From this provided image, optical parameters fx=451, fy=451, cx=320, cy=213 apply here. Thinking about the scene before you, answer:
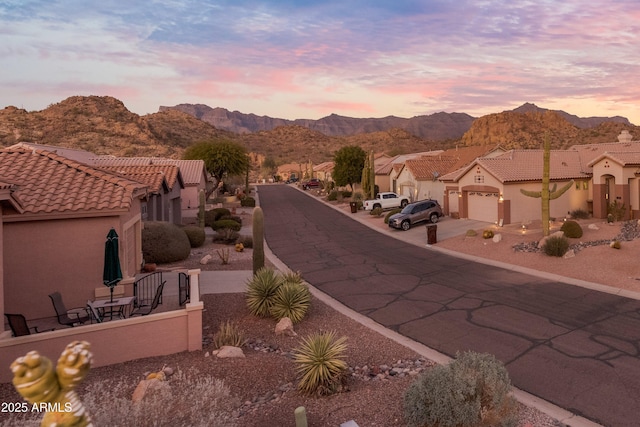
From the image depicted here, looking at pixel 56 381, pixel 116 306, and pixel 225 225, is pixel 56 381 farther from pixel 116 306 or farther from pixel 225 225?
pixel 225 225

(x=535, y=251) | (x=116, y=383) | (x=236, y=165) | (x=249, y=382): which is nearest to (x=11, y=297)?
(x=116, y=383)

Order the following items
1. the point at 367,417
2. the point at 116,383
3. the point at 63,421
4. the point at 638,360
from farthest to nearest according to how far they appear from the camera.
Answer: the point at 638,360 → the point at 116,383 → the point at 367,417 → the point at 63,421

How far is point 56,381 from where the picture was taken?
12.6 ft

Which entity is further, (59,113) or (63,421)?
(59,113)

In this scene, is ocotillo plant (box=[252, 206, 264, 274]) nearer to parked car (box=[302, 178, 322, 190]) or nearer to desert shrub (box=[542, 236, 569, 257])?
desert shrub (box=[542, 236, 569, 257])

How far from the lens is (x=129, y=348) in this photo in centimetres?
1010

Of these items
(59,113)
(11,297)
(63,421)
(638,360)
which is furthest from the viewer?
(59,113)

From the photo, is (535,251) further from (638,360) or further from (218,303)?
(218,303)

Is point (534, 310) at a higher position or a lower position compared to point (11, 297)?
lower

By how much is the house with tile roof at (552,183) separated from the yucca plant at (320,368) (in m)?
23.6

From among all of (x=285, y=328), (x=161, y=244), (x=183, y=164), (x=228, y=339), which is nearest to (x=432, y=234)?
(x=161, y=244)

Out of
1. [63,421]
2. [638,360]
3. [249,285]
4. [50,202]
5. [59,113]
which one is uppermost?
[59,113]

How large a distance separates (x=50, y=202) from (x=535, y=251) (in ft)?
66.1

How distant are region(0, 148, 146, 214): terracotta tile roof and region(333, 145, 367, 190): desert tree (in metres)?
42.2
